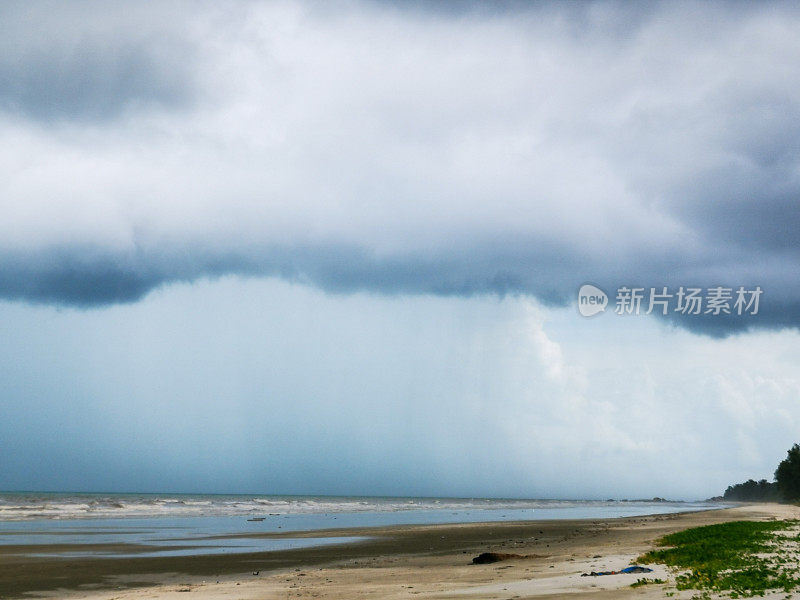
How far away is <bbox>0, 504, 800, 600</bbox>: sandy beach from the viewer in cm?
1845

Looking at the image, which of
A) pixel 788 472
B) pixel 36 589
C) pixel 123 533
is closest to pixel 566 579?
pixel 36 589

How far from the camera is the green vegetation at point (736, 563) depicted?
15617 millimetres

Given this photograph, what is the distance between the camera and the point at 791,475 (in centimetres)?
14938

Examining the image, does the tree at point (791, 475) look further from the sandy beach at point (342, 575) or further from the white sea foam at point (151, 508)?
the sandy beach at point (342, 575)

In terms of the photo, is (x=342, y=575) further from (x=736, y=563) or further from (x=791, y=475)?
(x=791, y=475)

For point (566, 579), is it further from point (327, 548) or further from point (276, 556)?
point (327, 548)

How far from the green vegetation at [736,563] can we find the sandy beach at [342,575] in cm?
96

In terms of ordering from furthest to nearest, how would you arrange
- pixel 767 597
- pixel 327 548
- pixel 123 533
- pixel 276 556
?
pixel 123 533, pixel 327 548, pixel 276 556, pixel 767 597

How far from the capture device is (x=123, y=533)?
47781 mm

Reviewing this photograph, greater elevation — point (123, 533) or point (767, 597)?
point (767, 597)

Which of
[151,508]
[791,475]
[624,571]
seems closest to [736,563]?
[624,571]

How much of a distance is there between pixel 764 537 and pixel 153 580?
25.0 meters

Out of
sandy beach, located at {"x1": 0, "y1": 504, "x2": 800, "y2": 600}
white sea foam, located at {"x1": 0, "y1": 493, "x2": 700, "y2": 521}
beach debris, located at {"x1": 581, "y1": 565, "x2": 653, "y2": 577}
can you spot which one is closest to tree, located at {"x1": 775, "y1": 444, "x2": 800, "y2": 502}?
white sea foam, located at {"x1": 0, "y1": 493, "x2": 700, "y2": 521}

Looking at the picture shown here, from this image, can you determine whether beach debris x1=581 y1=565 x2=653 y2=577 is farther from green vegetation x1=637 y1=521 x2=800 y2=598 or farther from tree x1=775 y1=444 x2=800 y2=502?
tree x1=775 y1=444 x2=800 y2=502
